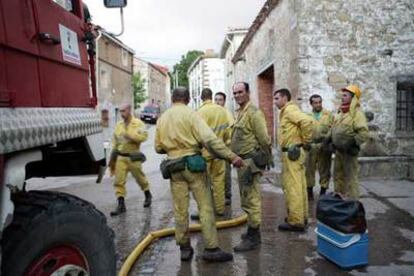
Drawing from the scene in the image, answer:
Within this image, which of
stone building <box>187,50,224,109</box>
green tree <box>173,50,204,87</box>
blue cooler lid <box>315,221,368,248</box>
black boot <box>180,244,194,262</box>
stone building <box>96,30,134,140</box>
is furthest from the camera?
green tree <box>173,50,204,87</box>

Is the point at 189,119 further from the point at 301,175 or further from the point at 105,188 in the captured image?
the point at 105,188

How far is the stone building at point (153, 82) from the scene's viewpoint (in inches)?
2181

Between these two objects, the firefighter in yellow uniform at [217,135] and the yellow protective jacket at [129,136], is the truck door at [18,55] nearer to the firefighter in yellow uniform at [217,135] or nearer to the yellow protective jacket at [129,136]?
the firefighter in yellow uniform at [217,135]

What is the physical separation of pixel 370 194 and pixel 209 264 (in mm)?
4560

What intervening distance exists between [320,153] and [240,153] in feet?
8.91

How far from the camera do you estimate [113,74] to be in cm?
3272

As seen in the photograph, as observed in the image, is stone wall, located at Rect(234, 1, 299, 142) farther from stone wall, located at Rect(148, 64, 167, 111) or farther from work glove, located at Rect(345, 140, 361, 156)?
stone wall, located at Rect(148, 64, 167, 111)

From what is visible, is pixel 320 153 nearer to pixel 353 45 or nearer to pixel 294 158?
pixel 294 158

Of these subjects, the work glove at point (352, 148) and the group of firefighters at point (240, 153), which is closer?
the group of firefighters at point (240, 153)

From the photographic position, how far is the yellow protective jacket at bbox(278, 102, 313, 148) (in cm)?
598

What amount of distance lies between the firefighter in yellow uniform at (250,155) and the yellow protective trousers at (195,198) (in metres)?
0.54

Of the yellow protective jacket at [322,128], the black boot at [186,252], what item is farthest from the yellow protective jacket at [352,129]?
the black boot at [186,252]

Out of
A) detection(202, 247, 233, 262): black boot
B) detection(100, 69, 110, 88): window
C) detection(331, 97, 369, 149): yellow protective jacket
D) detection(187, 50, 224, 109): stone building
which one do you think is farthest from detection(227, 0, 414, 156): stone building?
detection(187, 50, 224, 109): stone building

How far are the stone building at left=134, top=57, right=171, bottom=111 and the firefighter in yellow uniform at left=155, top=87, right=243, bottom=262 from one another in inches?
1897
